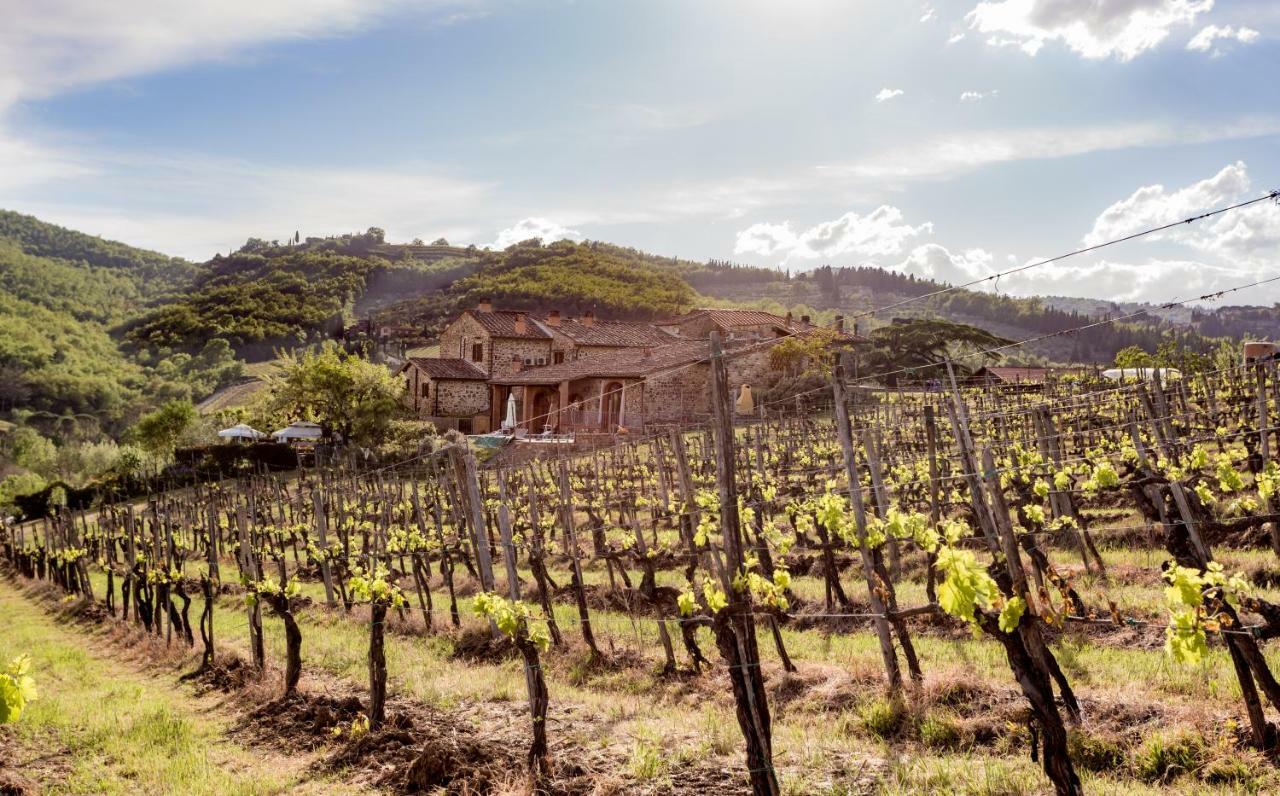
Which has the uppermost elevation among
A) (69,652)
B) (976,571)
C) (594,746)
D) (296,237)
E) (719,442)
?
(296,237)

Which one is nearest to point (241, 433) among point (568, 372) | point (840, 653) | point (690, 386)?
point (568, 372)

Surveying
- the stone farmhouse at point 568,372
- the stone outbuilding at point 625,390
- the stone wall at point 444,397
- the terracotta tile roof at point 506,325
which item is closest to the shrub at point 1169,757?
the stone farmhouse at point 568,372

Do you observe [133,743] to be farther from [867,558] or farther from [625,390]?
[625,390]

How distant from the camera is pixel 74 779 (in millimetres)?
8211

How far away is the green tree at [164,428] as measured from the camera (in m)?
48.2

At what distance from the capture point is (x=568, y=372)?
41688 mm

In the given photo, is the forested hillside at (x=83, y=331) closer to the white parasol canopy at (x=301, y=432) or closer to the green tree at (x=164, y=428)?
the green tree at (x=164, y=428)

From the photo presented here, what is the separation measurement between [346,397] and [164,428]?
44.5 ft

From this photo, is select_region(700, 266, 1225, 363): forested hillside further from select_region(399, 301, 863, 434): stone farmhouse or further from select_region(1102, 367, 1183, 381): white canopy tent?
select_region(1102, 367, 1183, 381): white canopy tent

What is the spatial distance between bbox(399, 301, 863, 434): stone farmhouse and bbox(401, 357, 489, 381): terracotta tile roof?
6 centimetres

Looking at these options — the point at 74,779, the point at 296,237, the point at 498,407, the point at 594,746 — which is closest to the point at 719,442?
the point at 594,746

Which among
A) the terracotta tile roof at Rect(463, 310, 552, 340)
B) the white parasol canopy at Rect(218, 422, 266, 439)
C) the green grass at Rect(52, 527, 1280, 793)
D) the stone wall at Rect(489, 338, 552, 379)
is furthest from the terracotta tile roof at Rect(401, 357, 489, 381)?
the green grass at Rect(52, 527, 1280, 793)

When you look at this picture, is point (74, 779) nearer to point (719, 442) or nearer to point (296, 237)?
point (719, 442)

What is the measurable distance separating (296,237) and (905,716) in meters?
182
